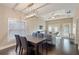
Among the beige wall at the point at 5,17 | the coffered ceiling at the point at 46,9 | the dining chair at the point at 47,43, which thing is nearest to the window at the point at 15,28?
the beige wall at the point at 5,17

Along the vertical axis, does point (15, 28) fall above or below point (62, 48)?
above

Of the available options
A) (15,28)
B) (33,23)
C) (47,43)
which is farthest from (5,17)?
(47,43)

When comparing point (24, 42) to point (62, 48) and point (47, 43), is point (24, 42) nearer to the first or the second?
point (47, 43)

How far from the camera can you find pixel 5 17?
2.17m

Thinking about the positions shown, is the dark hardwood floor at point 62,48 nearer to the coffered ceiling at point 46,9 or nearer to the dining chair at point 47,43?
the dining chair at point 47,43

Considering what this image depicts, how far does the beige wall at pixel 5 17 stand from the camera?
2174mm

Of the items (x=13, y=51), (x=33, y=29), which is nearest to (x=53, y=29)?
(x=33, y=29)

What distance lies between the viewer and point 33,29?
Answer: 222 cm

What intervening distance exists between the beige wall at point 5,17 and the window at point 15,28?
8 cm

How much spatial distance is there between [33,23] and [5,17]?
1.86ft

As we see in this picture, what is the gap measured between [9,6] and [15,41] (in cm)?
71

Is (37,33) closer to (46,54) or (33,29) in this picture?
(33,29)

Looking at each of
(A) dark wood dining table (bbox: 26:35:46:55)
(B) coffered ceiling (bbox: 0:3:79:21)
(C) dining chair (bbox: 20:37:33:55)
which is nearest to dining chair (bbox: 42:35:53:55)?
(A) dark wood dining table (bbox: 26:35:46:55)

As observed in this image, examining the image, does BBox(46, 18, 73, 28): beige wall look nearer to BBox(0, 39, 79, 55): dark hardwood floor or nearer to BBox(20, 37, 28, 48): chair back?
BBox(0, 39, 79, 55): dark hardwood floor
